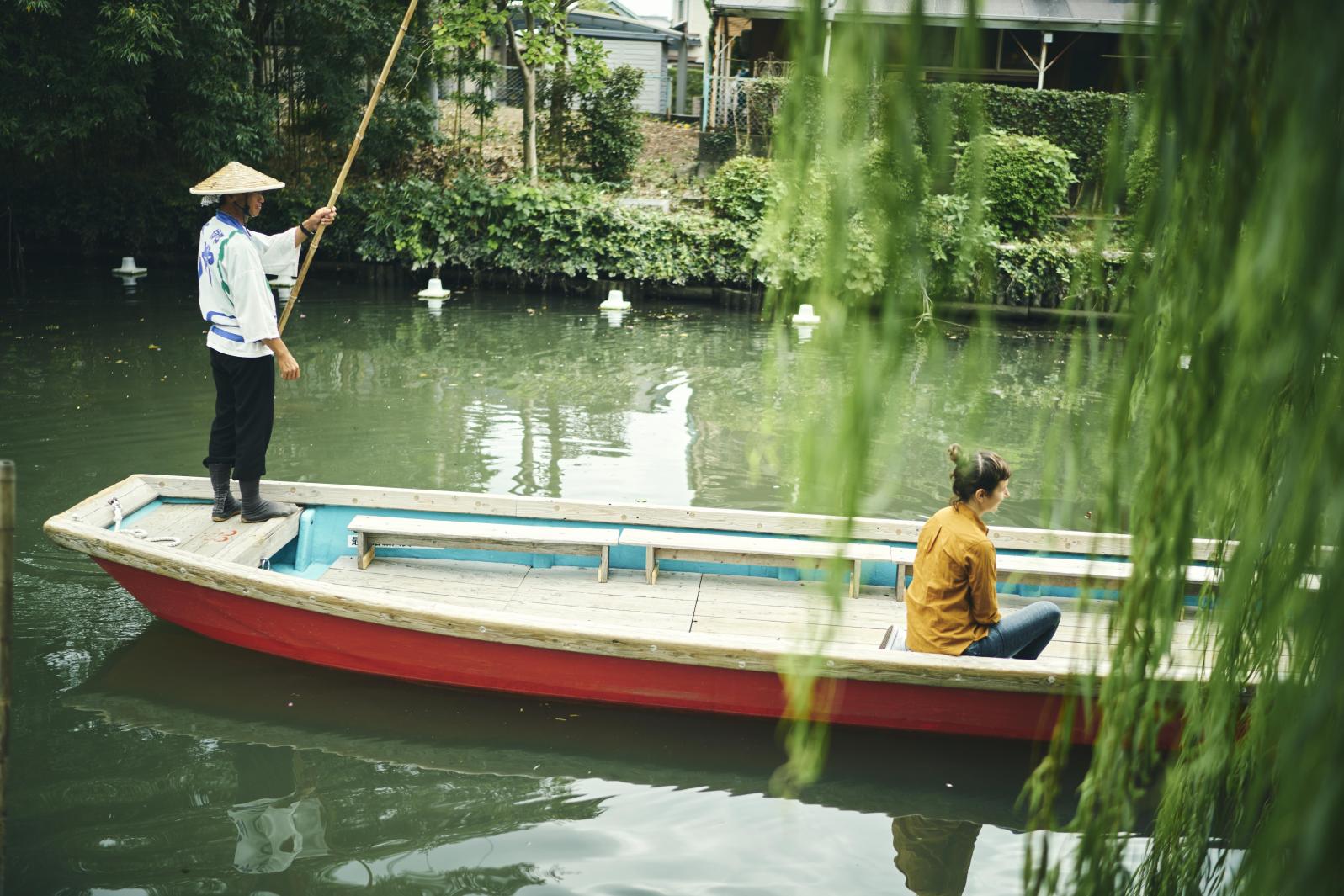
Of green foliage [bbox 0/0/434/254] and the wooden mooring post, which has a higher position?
green foliage [bbox 0/0/434/254]

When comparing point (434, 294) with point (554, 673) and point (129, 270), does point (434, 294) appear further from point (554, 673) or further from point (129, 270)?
point (554, 673)

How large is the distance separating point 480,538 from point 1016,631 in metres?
2.46

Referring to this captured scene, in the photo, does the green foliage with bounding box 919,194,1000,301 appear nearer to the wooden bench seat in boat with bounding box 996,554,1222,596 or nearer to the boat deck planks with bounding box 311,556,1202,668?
the wooden bench seat in boat with bounding box 996,554,1222,596

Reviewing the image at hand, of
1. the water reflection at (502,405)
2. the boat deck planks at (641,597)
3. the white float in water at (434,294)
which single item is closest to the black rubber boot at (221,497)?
the boat deck planks at (641,597)

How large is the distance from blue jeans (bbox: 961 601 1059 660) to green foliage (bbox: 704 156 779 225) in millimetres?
12584

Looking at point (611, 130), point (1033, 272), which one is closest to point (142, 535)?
point (1033, 272)

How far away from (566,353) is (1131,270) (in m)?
11.6

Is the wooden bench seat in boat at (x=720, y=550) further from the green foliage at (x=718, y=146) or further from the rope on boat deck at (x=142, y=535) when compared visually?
the green foliage at (x=718, y=146)

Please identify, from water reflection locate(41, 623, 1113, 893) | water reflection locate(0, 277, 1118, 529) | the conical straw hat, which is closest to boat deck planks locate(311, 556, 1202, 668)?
water reflection locate(41, 623, 1113, 893)

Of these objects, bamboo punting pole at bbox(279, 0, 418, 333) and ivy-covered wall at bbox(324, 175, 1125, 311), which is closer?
bamboo punting pole at bbox(279, 0, 418, 333)

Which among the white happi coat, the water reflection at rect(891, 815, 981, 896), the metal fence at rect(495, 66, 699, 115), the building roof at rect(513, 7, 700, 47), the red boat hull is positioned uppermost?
the building roof at rect(513, 7, 700, 47)

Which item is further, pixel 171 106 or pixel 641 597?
pixel 171 106

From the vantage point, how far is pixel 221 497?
5523mm

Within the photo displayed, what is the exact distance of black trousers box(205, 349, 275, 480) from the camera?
5195mm
